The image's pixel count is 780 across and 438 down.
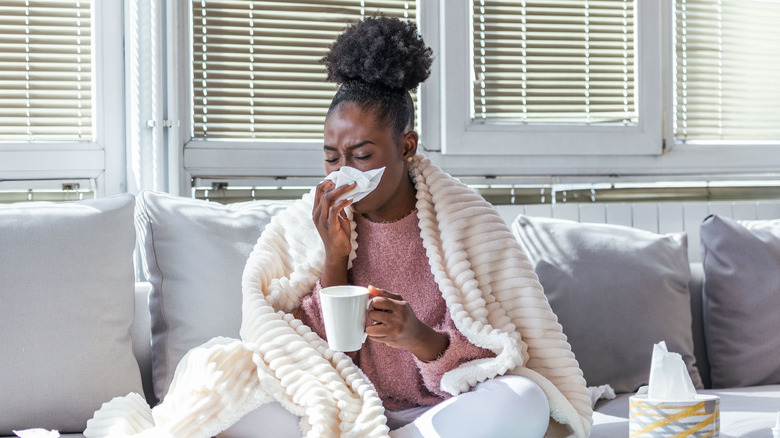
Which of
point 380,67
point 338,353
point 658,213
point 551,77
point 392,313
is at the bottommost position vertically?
point 338,353

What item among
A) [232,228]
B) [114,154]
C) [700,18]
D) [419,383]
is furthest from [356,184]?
[700,18]

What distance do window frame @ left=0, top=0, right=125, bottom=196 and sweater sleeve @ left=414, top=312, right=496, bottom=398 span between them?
1.20m

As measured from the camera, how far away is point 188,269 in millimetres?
1946

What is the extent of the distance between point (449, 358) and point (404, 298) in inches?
7.1

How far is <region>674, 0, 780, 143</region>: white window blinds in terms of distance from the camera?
9.37 feet

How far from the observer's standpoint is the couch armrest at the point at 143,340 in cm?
197

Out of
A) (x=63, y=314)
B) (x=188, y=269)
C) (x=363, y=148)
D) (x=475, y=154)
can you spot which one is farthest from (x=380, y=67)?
(x=475, y=154)

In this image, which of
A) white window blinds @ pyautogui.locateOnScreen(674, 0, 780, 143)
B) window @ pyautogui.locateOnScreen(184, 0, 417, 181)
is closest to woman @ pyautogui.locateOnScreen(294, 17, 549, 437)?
window @ pyautogui.locateOnScreen(184, 0, 417, 181)

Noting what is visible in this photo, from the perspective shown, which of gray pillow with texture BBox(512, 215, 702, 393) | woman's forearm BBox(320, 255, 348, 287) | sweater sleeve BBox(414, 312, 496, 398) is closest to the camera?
sweater sleeve BBox(414, 312, 496, 398)

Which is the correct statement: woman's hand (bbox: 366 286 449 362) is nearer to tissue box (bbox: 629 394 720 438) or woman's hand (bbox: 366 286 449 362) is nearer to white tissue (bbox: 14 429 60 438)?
tissue box (bbox: 629 394 720 438)

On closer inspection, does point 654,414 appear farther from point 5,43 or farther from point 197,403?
point 5,43

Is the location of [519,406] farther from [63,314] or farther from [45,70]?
[45,70]

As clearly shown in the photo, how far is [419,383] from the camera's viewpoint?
1650 millimetres

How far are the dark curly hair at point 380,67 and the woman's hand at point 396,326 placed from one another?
425 mm
